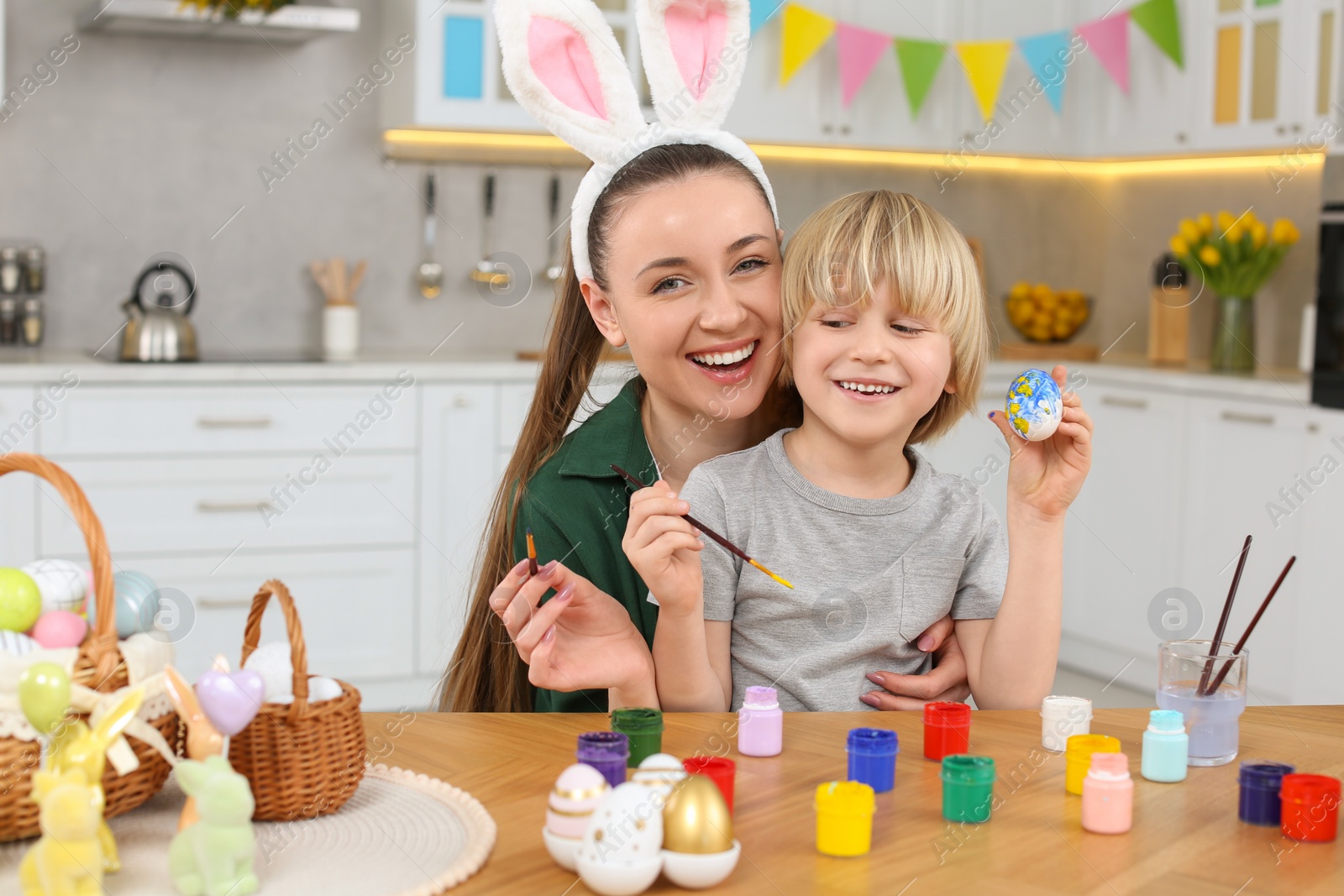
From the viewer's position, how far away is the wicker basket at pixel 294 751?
989 mm

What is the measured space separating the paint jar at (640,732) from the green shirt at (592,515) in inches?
19.2

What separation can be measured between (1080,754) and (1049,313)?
352 cm

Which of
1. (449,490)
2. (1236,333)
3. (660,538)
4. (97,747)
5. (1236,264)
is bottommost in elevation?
(449,490)

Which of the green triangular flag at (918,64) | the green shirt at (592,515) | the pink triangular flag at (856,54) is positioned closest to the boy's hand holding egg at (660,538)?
the green shirt at (592,515)

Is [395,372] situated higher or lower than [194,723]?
higher

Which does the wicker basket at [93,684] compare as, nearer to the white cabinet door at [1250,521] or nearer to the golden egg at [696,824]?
the golden egg at [696,824]

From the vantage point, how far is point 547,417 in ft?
5.89

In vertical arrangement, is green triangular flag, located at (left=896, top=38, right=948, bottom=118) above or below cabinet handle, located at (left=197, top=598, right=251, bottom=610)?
above

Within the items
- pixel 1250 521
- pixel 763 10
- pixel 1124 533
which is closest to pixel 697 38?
pixel 763 10

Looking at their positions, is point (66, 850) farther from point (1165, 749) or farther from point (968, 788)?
point (1165, 749)

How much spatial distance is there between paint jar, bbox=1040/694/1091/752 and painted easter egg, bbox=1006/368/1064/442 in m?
0.26

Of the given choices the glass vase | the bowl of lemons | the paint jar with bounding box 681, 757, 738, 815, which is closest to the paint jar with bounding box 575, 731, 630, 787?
the paint jar with bounding box 681, 757, 738, 815

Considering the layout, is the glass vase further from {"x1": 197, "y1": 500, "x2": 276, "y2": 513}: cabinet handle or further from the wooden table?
the wooden table

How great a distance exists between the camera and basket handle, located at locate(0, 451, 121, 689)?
36.5 inches
